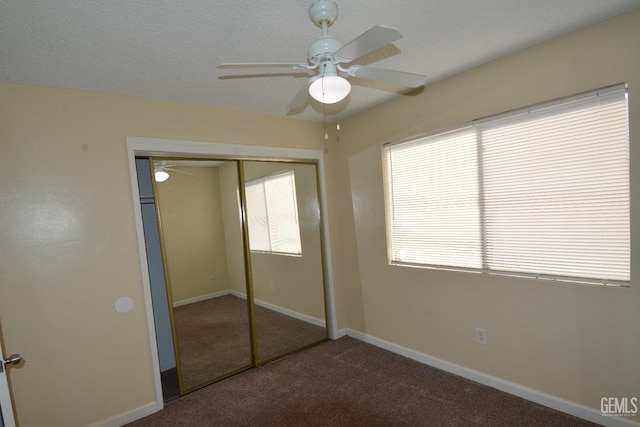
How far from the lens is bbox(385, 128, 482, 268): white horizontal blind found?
103 inches

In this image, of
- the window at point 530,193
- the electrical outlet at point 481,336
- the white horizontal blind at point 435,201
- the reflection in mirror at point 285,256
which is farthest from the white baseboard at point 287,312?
the electrical outlet at point 481,336

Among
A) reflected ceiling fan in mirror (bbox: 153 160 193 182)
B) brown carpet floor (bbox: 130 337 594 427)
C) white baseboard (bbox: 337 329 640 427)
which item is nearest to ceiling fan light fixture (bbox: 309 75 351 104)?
reflected ceiling fan in mirror (bbox: 153 160 193 182)

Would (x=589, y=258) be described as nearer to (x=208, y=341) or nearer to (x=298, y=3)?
(x=298, y=3)

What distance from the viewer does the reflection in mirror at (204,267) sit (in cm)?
281

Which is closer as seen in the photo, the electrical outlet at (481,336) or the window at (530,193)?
the window at (530,193)

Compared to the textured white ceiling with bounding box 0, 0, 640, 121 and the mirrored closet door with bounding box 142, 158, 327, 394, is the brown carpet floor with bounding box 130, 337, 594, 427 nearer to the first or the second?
the mirrored closet door with bounding box 142, 158, 327, 394

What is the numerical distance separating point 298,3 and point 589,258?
231 cm

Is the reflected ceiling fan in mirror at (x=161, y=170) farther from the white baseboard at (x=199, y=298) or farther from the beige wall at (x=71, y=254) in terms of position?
the white baseboard at (x=199, y=298)

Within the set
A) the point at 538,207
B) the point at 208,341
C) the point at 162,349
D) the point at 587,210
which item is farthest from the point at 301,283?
the point at 587,210

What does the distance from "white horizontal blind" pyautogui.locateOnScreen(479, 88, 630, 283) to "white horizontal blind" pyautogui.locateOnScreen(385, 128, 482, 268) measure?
0.13m

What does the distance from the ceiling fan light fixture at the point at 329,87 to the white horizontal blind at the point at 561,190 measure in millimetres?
1591

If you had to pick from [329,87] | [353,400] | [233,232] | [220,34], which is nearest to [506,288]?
[353,400]

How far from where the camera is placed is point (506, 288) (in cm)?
242

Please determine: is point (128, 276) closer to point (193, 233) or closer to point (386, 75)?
point (193, 233)
